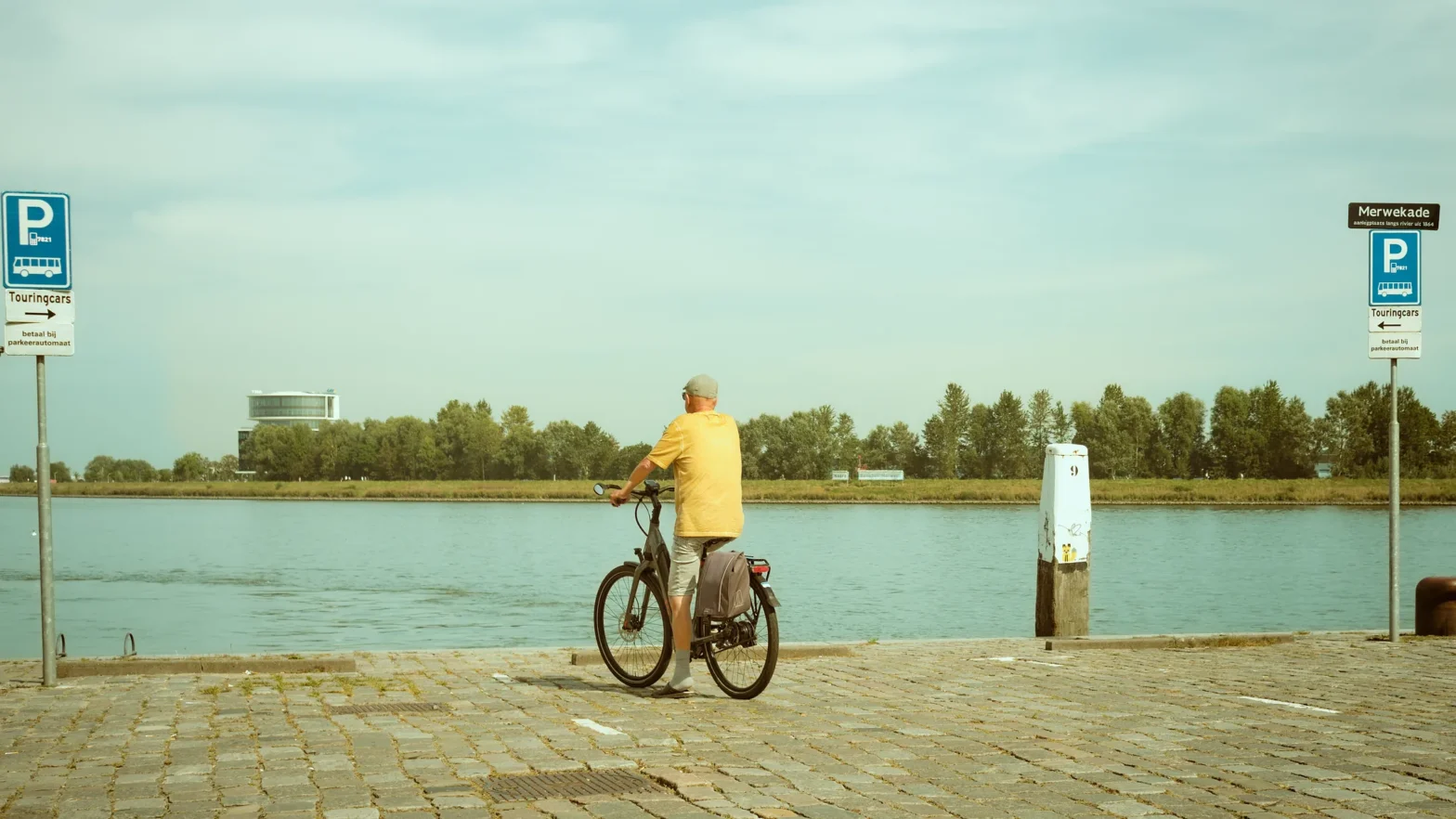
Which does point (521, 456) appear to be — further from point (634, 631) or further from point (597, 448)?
point (634, 631)

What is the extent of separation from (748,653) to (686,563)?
677mm

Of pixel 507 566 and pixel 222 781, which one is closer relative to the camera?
pixel 222 781

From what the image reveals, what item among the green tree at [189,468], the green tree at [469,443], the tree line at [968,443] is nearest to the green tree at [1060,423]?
the tree line at [968,443]

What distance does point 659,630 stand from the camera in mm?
9062

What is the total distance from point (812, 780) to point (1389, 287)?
28.2ft

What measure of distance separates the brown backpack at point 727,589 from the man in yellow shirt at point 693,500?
0.58 ft

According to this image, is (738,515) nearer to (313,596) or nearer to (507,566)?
(313,596)

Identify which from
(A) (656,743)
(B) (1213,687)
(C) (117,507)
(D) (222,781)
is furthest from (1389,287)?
(C) (117,507)

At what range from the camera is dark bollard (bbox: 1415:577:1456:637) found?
41.3 ft

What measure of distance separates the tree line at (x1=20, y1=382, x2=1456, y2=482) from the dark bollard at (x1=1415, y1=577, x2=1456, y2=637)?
9130cm

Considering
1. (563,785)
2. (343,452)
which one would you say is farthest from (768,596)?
(343,452)

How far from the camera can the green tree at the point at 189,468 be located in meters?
166

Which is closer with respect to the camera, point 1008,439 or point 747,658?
point 747,658

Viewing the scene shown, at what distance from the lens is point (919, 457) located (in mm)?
A: 133125
